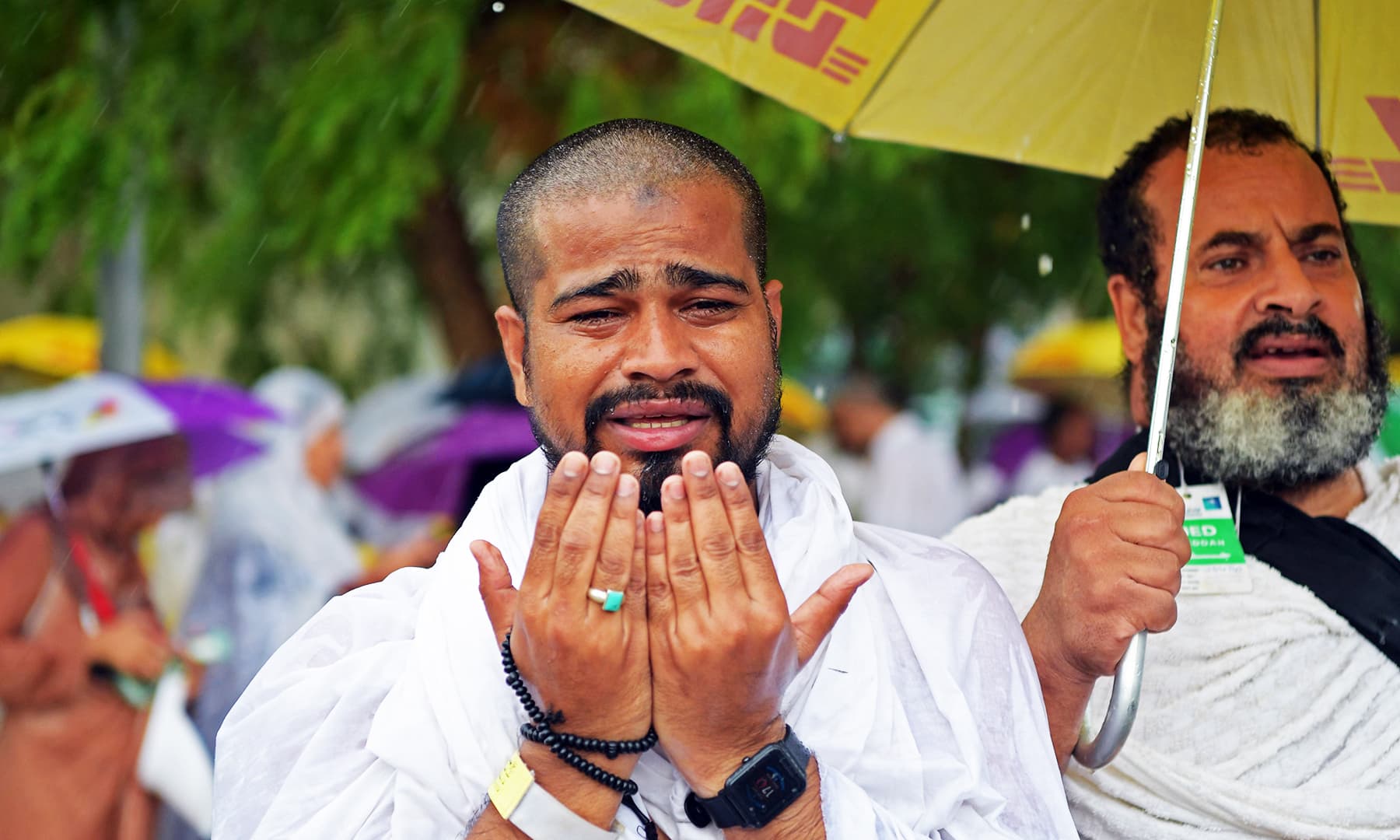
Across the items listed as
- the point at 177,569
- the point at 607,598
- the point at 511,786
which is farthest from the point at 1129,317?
the point at 177,569

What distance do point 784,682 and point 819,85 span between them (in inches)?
64.2

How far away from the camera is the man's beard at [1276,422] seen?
310 cm

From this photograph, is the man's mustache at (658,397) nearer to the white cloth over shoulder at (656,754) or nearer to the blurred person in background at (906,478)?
the white cloth over shoulder at (656,754)

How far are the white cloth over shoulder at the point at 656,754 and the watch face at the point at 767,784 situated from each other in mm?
115

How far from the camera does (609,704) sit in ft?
6.93

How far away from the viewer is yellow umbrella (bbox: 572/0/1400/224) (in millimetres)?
3201

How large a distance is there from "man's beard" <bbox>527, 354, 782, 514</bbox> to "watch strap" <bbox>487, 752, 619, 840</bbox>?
0.50m

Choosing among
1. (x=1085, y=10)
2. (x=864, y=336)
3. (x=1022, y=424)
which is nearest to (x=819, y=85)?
(x=1085, y=10)

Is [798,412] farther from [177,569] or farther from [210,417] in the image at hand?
[210,417]

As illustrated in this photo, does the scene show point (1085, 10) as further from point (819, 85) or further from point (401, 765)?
point (401, 765)

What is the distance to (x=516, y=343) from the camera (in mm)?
2729

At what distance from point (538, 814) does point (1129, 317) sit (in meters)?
1.95

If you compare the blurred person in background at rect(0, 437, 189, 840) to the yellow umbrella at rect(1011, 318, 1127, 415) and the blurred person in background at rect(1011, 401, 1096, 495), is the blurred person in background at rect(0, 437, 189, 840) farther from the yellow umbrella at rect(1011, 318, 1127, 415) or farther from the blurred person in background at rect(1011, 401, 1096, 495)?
the yellow umbrella at rect(1011, 318, 1127, 415)

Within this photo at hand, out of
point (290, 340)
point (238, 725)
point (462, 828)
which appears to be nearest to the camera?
point (462, 828)
